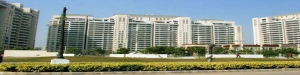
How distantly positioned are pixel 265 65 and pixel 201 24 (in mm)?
157022

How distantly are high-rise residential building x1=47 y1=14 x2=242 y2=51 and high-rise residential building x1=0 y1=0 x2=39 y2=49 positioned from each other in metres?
16.4

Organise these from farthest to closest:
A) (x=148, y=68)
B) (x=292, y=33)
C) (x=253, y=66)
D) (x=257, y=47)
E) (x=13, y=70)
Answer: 1. (x=292, y=33)
2. (x=257, y=47)
3. (x=253, y=66)
4. (x=148, y=68)
5. (x=13, y=70)

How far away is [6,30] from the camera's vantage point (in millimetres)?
124938

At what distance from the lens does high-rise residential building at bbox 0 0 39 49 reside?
404 feet

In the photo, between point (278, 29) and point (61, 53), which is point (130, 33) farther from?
point (61, 53)

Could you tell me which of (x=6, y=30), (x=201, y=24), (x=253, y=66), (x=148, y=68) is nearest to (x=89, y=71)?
(x=148, y=68)

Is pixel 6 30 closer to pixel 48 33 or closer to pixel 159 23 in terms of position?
pixel 48 33

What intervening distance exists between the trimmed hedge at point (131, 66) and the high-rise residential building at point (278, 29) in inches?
6221

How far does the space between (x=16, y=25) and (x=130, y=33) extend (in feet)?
236

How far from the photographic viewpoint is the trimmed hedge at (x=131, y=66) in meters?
15.8

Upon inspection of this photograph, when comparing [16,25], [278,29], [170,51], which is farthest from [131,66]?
[278,29]

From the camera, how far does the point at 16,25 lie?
5221 inches

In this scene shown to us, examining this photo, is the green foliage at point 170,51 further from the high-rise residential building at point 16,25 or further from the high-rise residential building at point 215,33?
the high-rise residential building at point 16,25

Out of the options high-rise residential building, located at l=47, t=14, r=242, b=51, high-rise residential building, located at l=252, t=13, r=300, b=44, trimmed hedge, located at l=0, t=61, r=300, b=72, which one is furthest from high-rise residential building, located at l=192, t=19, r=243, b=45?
trimmed hedge, located at l=0, t=61, r=300, b=72
